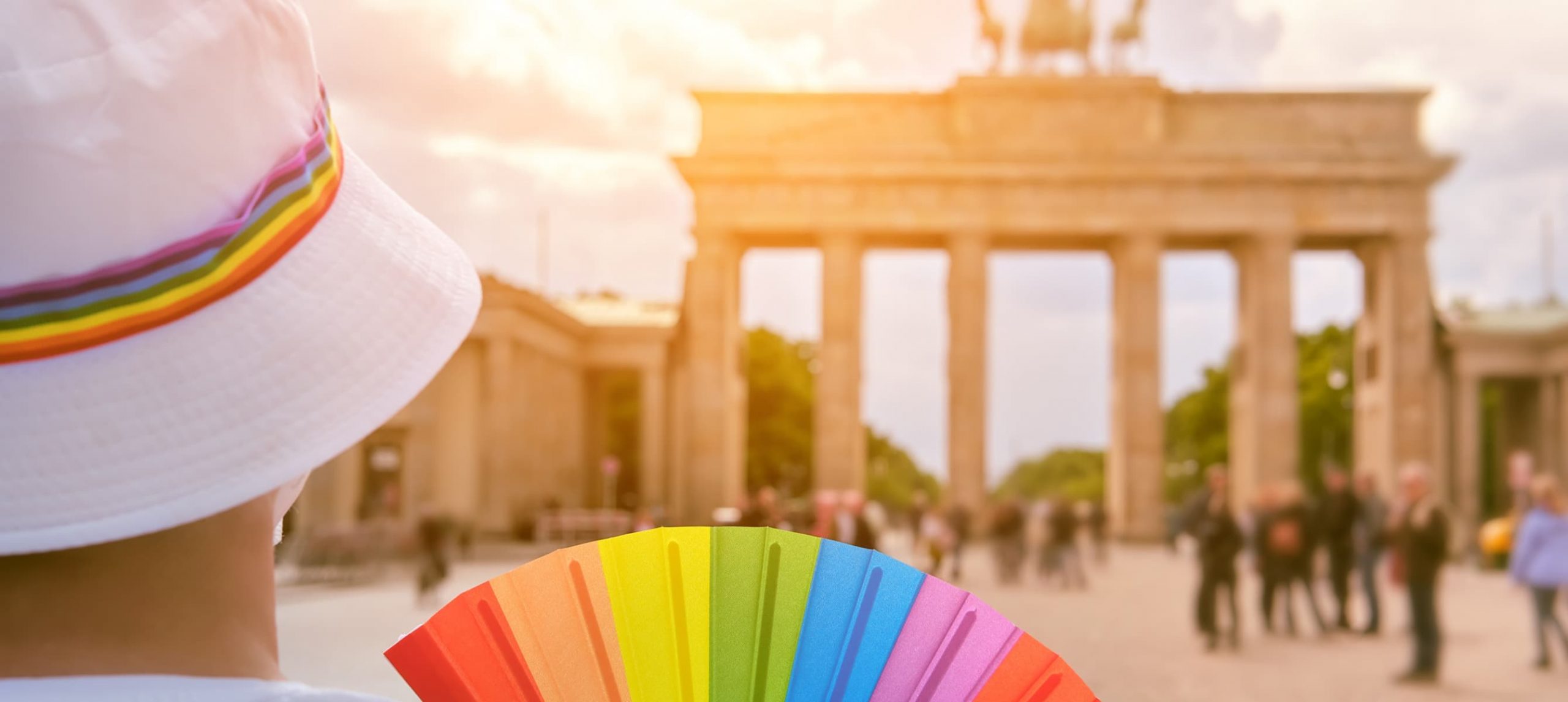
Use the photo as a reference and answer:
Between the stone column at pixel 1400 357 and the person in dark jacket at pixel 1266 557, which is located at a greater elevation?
the stone column at pixel 1400 357

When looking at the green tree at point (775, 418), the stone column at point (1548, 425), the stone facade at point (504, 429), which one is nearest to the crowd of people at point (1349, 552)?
the stone facade at point (504, 429)

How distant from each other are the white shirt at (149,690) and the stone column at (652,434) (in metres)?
52.8

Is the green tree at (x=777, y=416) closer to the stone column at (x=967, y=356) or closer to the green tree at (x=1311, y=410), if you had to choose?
the green tree at (x=1311, y=410)

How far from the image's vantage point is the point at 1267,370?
159 feet

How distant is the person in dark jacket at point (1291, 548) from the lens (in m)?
17.6

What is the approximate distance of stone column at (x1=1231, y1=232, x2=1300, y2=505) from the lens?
4772 centimetres

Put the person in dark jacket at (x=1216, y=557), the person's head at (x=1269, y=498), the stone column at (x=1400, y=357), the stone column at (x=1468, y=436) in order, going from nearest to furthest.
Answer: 1. the person in dark jacket at (x=1216, y=557)
2. the person's head at (x=1269, y=498)
3. the stone column at (x=1400, y=357)
4. the stone column at (x=1468, y=436)

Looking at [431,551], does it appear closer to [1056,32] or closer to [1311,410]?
[1056,32]

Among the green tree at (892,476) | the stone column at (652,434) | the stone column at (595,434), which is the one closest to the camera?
the stone column at (652,434)

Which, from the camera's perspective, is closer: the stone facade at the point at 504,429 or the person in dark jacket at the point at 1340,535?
the person in dark jacket at the point at 1340,535

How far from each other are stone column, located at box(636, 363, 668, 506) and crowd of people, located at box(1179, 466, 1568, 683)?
3415cm

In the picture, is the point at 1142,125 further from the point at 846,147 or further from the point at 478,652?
the point at 478,652

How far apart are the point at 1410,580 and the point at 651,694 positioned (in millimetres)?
14001

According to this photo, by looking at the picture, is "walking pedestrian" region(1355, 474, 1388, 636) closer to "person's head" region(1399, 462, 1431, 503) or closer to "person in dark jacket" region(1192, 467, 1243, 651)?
"person in dark jacket" region(1192, 467, 1243, 651)
